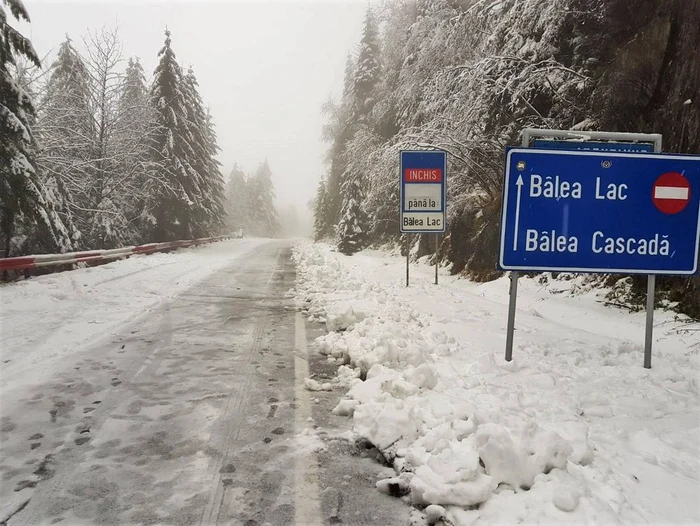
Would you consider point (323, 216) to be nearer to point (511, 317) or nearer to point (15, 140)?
point (15, 140)

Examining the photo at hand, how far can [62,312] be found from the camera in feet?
22.5

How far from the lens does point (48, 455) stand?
279 cm

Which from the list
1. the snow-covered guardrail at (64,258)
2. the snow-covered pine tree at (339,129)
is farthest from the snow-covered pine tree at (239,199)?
the snow-covered guardrail at (64,258)

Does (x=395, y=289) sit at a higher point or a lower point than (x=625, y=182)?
lower

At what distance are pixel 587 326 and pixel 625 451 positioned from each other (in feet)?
15.3

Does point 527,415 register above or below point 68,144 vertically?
below

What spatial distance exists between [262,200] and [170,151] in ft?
170

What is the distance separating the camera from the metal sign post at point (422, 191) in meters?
9.75

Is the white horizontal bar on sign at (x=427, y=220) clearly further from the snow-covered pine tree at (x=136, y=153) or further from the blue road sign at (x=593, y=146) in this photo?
the snow-covered pine tree at (x=136, y=153)

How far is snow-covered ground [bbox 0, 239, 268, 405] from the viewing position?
4.54 metres

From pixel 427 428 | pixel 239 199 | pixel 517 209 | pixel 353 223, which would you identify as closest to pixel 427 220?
pixel 517 209

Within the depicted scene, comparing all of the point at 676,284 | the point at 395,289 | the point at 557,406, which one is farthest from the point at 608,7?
the point at 557,406

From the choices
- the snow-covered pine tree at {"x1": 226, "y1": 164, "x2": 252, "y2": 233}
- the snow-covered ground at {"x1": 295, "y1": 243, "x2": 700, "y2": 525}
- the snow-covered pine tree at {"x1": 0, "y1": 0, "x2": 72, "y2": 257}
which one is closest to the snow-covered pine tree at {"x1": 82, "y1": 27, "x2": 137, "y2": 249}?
the snow-covered pine tree at {"x1": 0, "y1": 0, "x2": 72, "y2": 257}

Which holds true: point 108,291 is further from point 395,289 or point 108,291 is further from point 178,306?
point 395,289
